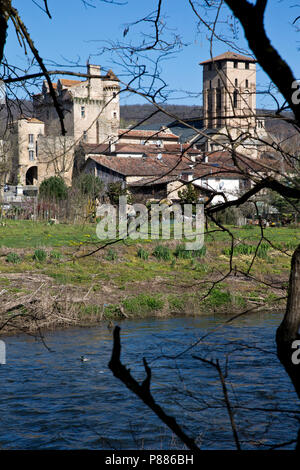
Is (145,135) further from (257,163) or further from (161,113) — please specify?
(257,163)

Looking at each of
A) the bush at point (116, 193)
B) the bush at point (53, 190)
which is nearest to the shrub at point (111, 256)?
the bush at point (53, 190)

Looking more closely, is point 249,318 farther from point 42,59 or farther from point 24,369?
point 42,59

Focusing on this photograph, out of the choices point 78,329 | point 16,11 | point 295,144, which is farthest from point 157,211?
point 78,329

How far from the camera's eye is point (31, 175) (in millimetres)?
72312

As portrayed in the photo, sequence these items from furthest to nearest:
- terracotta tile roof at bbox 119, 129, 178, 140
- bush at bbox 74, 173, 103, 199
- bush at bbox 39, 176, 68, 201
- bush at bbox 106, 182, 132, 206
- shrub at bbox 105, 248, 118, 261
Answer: bush at bbox 106, 182, 132, 206, bush at bbox 74, 173, 103, 199, bush at bbox 39, 176, 68, 201, shrub at bbox 105, 248, 118, 261, terracotta tile roof at bbox 119, 129, 178, 140

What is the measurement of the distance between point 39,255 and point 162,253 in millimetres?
4513

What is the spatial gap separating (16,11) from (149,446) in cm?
564

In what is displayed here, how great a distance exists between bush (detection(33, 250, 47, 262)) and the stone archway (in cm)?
5229

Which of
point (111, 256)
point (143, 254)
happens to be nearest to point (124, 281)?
point (111, 256)

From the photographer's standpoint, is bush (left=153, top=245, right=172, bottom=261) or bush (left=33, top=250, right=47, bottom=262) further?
bush (left=153, top=245, right=172, bottom=261)

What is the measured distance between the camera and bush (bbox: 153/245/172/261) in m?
21.5

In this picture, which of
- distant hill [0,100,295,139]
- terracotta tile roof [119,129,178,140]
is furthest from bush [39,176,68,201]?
distant hill [0,100,295,139]

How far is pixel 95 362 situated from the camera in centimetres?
1184

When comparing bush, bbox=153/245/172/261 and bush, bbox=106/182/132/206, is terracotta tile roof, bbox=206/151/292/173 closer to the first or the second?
bush, bbox=153/245/172/261
